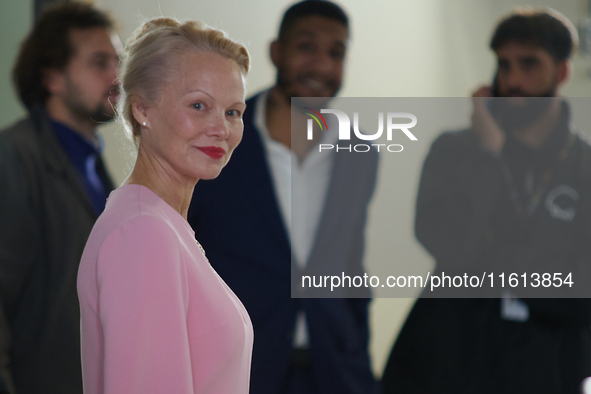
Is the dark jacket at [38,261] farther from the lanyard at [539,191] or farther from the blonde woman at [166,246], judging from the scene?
the lanyard at [539,191]

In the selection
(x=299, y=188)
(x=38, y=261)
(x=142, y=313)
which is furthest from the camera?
(x=299, y=188)

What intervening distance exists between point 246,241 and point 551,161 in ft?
3.34

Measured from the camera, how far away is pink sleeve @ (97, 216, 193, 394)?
0.71 meters

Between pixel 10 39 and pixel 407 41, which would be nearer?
pixel 407 41

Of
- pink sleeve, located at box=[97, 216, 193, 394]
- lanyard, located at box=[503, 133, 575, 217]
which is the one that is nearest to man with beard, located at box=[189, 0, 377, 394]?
lanyard, located at box=[503, 133, 575, 217]

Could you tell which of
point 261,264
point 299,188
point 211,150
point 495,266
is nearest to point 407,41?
point 299,188

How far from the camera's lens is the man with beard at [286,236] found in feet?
5.20

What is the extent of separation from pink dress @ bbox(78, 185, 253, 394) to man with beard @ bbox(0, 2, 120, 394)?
27.8 inches

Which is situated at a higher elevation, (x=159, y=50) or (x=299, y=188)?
(x=159, y=50)

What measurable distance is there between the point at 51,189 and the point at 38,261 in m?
0.22

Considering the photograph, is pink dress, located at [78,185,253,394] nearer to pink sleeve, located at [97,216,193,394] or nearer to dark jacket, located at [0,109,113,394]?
pink sleeve, located at [97,216,193,394]

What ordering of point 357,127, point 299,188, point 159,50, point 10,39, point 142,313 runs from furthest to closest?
point 10,39 < point 357,127 < point 299,188 < point 159,50 < point 142,313

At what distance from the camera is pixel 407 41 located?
1860 mm

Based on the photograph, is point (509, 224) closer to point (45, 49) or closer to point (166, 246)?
point (166, 246)
